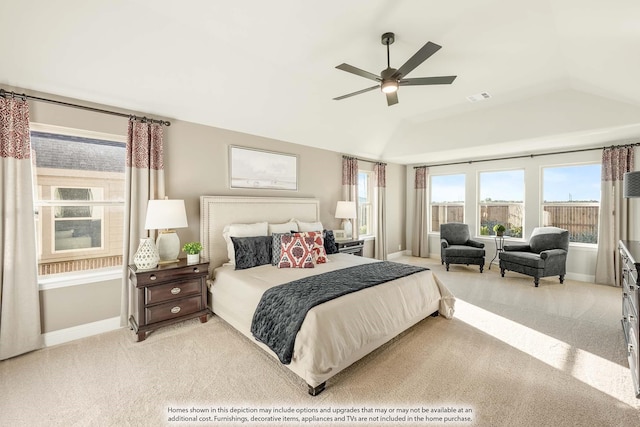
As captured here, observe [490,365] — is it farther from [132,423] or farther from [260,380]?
[132,423]

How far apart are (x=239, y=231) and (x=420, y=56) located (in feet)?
9.08

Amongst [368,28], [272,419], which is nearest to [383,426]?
[272,419]

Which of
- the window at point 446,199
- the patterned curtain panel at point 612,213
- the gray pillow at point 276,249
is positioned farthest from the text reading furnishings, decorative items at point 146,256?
the patterned curtain panel at point 612,213

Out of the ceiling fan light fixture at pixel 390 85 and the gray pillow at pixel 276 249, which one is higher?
the ceiling fan light fixture at pixel 390 85

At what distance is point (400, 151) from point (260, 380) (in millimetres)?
4968

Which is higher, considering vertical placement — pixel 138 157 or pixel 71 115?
pixel 71 115

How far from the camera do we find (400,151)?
5.79 m

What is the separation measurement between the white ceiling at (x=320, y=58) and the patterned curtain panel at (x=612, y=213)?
1.07 ft

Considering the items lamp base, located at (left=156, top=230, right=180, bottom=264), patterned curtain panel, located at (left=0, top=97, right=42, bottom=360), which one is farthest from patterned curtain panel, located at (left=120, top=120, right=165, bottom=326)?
patterned curtain panel, located at (left=0, top=97, right=42, bottom=360)

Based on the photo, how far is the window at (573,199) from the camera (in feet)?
16.0

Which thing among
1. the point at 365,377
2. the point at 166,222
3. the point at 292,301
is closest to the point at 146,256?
the point at 166,222

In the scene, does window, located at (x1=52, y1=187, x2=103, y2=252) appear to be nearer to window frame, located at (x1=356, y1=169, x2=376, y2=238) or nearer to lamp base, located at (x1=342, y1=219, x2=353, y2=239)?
lamp base, located at (x1=342, y1=219, x2=353, y2=239)

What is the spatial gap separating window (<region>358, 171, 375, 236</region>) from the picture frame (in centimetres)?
202

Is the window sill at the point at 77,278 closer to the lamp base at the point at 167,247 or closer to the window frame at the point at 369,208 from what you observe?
the lamp base at the point at 167,247
